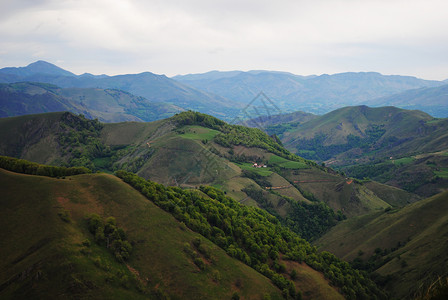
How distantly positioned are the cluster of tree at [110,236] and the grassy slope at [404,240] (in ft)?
188

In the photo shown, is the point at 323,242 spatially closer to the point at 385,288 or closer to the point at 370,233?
the point at 370,233

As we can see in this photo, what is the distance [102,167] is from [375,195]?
166m

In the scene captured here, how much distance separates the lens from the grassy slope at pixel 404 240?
72125 millimetres

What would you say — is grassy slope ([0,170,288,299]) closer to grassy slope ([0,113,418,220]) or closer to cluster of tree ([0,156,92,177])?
cluster of tree ([0,156,92,177])

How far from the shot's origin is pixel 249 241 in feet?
250

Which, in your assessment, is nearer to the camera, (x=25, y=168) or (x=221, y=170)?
(x=25, y=168)

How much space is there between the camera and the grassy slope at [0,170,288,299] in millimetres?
41656

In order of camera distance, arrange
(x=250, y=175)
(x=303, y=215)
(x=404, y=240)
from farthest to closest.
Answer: (x=250, y=175), (x=303, y=215), (x=404, y=240)

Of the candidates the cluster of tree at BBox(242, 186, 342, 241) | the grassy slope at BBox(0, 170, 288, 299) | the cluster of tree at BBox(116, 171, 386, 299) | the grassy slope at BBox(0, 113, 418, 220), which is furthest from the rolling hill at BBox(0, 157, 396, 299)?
the grassy slope at BBox(0, 113, 418, 220)

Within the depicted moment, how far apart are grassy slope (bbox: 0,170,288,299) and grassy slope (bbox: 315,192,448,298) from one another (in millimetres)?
38366

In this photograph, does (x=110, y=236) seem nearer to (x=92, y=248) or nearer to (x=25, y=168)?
(x=92, y=248)

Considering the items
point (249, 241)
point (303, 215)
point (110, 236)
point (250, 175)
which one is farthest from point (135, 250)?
point (250, 175)

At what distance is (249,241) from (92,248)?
40216 mm

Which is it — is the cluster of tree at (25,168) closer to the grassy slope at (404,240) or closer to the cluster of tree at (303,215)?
the grassy slope at (404,240)
